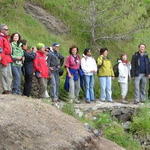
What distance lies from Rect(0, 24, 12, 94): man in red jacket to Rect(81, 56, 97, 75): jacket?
3.12m

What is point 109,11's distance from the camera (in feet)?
70.6

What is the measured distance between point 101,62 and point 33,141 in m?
8.00

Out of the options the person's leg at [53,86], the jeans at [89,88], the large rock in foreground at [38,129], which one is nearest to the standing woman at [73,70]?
the jeans at [89,88]

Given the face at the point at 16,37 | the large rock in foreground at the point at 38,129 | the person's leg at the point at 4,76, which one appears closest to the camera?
the large rock in foreground at the point at 38,129

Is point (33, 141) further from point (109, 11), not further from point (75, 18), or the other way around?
point (75, 18)

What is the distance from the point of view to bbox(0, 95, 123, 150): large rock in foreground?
354 inches

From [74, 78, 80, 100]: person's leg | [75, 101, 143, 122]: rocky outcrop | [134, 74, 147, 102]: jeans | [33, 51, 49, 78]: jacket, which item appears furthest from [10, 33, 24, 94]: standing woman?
[134, 74, 147, 102]: jeans

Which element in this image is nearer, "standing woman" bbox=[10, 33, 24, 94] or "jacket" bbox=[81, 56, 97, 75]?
"standing woman" bbox=[10, 33, 24, 94]

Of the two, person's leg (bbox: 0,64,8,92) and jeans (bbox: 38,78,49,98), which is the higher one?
person's leg (bbox: 0,64,8,92)

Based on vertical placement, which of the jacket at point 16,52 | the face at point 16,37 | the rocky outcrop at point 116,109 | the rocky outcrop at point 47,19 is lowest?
the rocky outcrop at point 116,109

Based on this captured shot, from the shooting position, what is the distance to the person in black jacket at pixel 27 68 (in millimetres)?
14430

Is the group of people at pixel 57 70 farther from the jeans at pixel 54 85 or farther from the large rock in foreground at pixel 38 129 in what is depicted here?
the large rock in foreground at pixel 38 129

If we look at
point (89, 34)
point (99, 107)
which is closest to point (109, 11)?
point (89, 34)

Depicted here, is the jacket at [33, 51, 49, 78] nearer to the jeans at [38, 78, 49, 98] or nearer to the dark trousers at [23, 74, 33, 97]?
the jeans at [38, 78, 49, 98]
